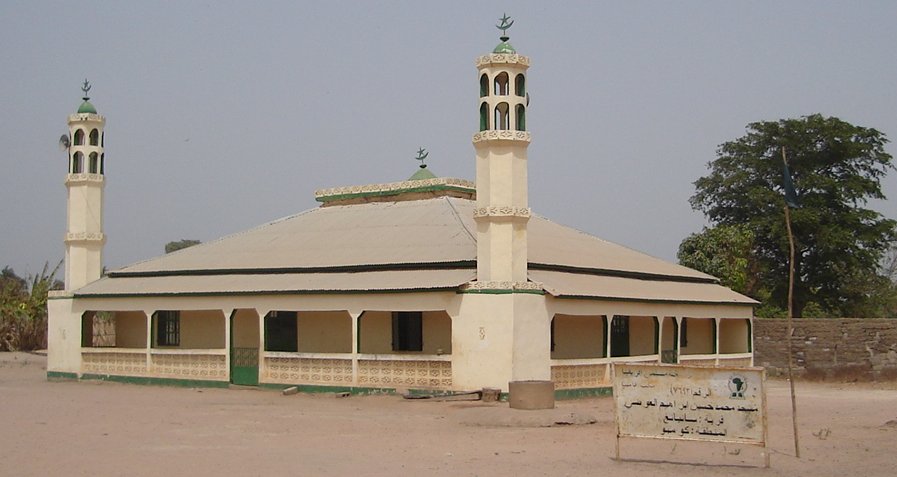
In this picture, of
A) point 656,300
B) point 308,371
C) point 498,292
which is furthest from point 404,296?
point 656,300

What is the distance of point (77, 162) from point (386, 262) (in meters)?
10.5

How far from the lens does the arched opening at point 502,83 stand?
23562 millimetres

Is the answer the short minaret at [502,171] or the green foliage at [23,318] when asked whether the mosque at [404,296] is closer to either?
the short minaret at [502,171]

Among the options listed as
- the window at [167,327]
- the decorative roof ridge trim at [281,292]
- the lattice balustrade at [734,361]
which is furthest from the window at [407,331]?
the lattice balustrade at [734,361]

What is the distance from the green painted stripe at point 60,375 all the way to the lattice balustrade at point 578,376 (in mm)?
13236

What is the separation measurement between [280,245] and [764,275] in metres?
25.5

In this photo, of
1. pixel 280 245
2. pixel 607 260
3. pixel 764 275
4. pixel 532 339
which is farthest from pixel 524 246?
pixel 764 275

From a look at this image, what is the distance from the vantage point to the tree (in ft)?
151

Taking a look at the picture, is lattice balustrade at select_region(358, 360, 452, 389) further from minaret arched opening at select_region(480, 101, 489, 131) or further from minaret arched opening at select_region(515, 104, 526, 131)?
minaret arched opening at select_region(515, 104, 526, 131)

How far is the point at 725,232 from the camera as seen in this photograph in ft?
141

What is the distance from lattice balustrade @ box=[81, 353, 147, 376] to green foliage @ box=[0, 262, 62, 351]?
12.9 m

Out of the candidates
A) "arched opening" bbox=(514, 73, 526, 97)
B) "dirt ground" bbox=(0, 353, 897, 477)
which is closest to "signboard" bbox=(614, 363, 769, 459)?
"dirt ground" bbox=(0, 353, 897, 477)

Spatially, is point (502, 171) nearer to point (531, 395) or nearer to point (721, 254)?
point (531, 395)

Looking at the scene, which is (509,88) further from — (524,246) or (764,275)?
(764,275)
